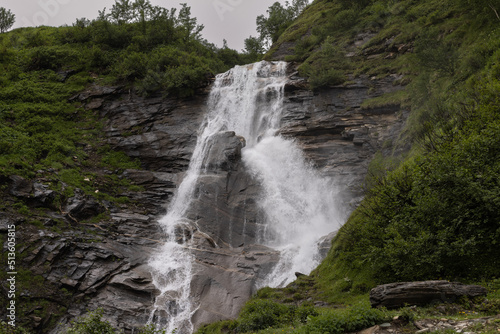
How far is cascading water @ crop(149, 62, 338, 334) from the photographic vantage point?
18.9 meters

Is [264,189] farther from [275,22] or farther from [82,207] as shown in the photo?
[275,22]

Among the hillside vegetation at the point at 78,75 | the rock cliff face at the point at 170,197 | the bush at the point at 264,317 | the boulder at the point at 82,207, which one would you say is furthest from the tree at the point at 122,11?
the bush at the point at 264,317

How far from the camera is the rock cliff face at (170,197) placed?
17.7m

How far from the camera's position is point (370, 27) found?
38.5 meters

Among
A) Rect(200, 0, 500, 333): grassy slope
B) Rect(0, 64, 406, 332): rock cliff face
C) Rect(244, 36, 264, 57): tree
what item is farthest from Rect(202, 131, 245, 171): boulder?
Rect(244, 36, 264, 57): tree

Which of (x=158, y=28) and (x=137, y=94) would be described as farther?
(x=158, y=28)

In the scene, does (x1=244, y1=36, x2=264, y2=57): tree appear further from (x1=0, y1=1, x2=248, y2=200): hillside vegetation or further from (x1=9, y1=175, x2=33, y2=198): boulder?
(x1=9, y1=175, x2=33, y2=198): boulder

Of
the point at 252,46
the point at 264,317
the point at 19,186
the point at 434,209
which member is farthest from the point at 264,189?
the point at 252,46

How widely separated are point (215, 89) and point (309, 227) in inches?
785

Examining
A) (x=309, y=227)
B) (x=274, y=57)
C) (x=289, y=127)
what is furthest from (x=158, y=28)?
(x=309, y=227)

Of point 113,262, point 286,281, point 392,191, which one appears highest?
point 392,191

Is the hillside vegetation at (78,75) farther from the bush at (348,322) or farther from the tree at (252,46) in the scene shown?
the bush at (348,322)

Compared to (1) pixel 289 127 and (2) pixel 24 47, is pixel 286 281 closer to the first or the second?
(1) pixel 289 127

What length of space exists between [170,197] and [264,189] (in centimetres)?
761
